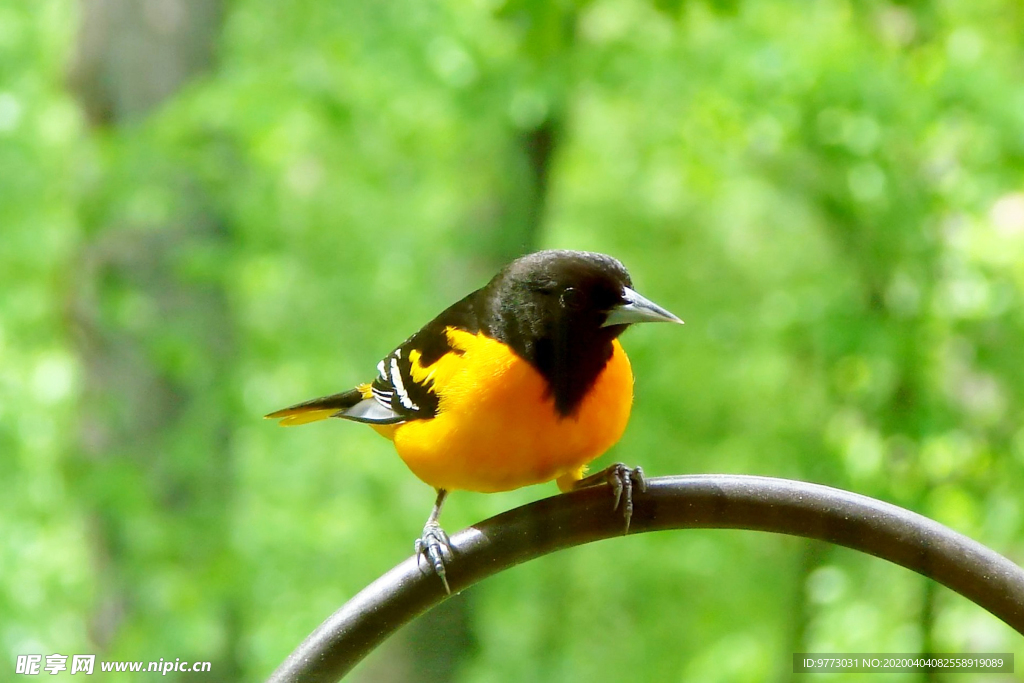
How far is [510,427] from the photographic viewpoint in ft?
4.33

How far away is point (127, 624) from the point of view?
2.62 metres

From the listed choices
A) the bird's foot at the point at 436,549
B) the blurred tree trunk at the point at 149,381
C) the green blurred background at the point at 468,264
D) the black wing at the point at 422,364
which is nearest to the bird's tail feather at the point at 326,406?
the black wing at the point at 422,364

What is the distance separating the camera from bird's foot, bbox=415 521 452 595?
49.9 inches

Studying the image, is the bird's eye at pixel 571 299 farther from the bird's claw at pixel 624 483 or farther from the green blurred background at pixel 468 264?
the green blurred background at pixel 468 264

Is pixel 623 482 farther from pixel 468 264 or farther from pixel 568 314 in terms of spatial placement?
pixel 468 264

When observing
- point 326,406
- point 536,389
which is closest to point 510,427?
point 536,389

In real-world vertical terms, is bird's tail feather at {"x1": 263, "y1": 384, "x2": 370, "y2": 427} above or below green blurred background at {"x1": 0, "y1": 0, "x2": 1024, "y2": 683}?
below

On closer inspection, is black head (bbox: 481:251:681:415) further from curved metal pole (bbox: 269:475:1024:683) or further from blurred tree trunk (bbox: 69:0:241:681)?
blurred tree trunk (bbox: 69:0:241:681)

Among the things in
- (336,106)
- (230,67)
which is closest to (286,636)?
(336,106)

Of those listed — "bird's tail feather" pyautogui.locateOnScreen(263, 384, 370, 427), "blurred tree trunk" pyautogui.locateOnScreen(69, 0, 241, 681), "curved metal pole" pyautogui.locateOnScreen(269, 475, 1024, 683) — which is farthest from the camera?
"blurred tree trunk" pyautogui.locateOnScreen(69, 0, 241, 681)

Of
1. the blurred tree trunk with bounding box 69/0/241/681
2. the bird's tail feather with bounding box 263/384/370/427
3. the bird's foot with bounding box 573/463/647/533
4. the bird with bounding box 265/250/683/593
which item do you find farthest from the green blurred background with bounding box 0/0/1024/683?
the bird's foot with bounding box 573/463/647/533

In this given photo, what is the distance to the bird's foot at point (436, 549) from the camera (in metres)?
1.27

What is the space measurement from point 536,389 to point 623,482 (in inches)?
6.6

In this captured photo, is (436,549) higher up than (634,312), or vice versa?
(634,312)
